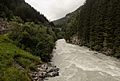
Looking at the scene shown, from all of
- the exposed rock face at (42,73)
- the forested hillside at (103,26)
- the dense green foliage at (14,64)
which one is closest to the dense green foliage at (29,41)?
the dense green foliage at (14,64)

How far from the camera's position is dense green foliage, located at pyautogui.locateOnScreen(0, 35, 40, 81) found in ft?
91.1

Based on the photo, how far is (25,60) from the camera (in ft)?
124

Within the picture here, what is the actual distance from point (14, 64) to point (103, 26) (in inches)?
1464

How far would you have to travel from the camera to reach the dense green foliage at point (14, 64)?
2775cm

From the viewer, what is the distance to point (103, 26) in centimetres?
6581

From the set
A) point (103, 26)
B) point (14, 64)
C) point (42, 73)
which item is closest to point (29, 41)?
point (42, 73)

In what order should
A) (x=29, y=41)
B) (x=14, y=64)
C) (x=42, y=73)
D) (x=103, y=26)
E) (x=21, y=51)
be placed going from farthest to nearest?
(x=103, y=26) → (x=29, y=41) → (x=21, y=51) → (x=42, y=73) → (x=14, y=64)

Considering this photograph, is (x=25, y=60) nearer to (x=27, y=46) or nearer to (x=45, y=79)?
(x=45, y=79)

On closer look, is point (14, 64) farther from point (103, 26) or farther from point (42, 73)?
point (103, 26)

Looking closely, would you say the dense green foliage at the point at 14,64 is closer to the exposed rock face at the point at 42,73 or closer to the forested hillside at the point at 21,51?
the forested hillside at the point at 21,51

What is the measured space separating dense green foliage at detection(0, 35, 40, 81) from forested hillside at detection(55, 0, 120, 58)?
22.3m

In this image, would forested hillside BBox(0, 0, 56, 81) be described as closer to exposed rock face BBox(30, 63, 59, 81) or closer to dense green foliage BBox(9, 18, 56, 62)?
dense green foliage BBox(9, 18, 56, 62)

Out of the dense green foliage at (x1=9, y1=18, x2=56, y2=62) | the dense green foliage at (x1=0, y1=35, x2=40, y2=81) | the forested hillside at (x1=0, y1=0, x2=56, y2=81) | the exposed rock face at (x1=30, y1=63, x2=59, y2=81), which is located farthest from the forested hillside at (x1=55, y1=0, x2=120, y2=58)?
the dense green foliage at (x1=0, y1=35, x2=40, y2=81)

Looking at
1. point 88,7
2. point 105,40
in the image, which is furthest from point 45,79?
point 88,7
